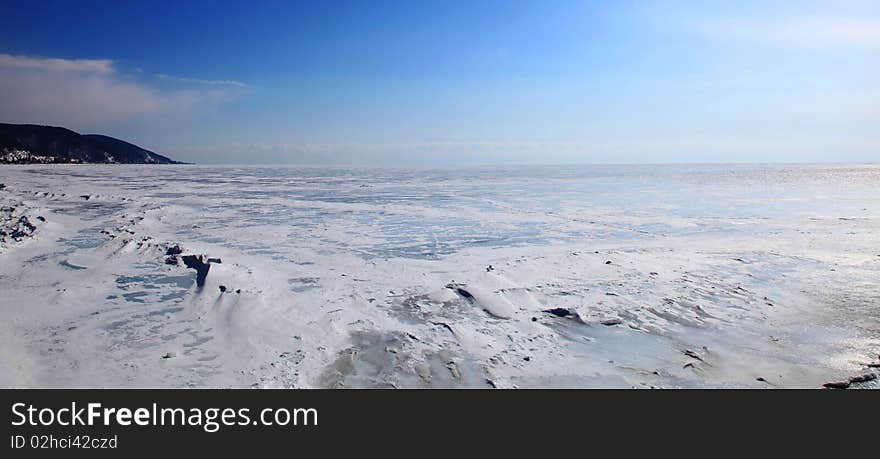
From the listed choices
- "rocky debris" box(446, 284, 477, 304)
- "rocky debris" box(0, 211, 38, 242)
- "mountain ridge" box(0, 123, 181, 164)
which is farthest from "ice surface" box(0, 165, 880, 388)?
"mountain ridge" box(0, 123, 181, 164)

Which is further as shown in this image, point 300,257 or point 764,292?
point 300,257

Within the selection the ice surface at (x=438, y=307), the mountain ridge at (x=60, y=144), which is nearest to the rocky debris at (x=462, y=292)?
the ice surface at (x=438, y=307)

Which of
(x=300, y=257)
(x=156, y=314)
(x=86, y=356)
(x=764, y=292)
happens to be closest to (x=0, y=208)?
(x=300, y=257)

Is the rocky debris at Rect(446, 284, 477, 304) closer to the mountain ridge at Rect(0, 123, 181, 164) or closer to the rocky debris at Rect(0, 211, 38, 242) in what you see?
the rocky debris at Rect(0, 211, 38, 242)

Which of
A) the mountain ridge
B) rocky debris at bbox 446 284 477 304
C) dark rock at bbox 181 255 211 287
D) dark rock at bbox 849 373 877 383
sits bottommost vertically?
dark rock at bbox 849 373 877 383

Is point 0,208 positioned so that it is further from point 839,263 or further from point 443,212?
point 839,263

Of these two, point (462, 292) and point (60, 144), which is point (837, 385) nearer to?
point (462, 292)

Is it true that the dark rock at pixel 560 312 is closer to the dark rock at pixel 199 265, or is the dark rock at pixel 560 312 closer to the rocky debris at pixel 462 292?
the rocky debris at pixel 462 292
